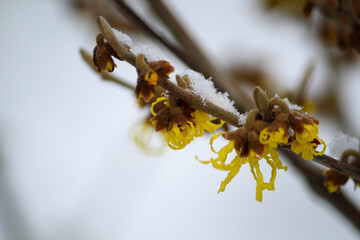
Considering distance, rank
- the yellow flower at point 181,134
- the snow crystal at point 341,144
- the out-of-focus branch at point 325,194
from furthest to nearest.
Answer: the out-of-focus branch at point 325,194 < the snow crystal at point 341,144 < the yellow flower at point 181,134

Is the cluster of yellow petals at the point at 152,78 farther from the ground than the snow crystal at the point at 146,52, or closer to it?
closer to it

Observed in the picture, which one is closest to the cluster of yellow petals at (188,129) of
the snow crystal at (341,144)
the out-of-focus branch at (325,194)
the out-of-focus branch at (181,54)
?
the out-of-focus branch at (181,54)

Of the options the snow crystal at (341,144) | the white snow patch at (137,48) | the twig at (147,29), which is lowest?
the white snow patch at (137,48)

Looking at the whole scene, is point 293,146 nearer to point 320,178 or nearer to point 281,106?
point 281,106

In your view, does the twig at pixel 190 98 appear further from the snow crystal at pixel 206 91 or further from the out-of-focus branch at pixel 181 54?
the out-of-focus branch at pixel 181 54

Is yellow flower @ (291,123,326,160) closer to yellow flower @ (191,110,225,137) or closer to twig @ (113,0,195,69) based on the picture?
yellow flower @ (191,110,225,137)

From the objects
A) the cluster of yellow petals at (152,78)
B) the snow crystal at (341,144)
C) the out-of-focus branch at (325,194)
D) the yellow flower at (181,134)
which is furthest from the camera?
the out-of-focus branch at (325,194)

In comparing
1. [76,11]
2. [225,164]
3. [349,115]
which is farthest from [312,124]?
[76,11]
